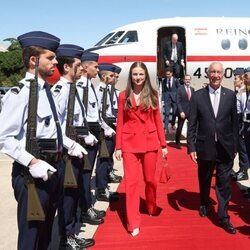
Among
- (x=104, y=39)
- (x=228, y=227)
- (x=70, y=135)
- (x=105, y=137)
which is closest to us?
(x=70, y=135)

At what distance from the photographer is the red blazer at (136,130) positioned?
491cm

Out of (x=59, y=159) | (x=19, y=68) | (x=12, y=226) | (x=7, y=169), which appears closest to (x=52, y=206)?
(x=59, y=159)

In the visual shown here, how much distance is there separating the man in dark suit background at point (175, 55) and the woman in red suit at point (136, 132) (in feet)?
29.4

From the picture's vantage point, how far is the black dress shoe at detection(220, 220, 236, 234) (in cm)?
473

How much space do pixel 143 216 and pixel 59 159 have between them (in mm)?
2469

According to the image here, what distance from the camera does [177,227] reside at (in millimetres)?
4977

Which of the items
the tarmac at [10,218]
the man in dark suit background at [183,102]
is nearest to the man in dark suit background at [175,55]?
the man in dark suit background at [183,102]

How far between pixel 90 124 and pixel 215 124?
1597 mm

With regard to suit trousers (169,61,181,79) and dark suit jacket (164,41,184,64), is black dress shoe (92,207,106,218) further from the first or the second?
dark suit jacket (164,41,184,64)

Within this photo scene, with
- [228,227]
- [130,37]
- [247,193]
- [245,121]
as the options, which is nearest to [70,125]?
[228,227]

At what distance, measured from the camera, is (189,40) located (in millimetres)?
14031

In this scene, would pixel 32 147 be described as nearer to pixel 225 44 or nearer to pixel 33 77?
pixel 33 77

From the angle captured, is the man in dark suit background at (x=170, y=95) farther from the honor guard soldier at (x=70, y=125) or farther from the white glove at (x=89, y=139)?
the honor guard soldier at (x=70, y=125)

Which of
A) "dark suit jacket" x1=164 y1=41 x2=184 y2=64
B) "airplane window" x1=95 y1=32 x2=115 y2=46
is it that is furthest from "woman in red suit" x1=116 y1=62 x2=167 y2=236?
"airplane window" x1=95 y1=32 x2=115 y2=46
